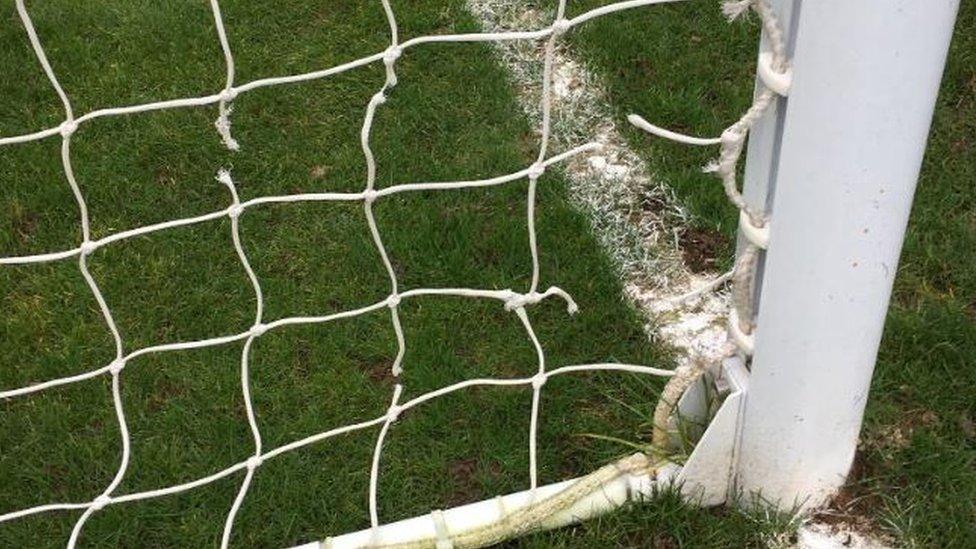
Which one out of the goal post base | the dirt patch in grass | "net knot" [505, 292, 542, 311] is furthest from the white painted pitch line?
"net knot" [505, 292, 542, 311]

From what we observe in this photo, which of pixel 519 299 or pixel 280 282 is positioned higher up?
pixel 519 299

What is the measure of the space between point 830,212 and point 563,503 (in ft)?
1.97

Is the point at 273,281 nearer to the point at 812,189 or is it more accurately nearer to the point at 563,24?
the point at 563,24

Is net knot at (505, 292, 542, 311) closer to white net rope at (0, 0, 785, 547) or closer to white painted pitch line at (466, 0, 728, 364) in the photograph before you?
white net rope at (0, 0, 785, 547)

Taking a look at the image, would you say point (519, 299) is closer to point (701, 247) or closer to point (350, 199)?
point (350, 199)

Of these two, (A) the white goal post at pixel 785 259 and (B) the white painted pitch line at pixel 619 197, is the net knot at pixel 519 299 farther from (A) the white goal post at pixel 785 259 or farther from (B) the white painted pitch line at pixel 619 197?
(B) the white painted pitch line at pixel 619 197

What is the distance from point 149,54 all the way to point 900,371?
1.87 metres

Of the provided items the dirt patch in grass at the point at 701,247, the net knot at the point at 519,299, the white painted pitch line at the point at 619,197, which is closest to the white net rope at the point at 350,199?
the net knot at the point at 519,299

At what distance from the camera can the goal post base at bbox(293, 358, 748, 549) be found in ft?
5.42

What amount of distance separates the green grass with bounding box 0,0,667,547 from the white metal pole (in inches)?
13.3

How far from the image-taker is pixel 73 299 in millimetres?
2180

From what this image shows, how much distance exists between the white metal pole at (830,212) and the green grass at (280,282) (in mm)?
338

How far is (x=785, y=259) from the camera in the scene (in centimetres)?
139

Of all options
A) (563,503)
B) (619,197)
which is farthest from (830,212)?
(619,197)
